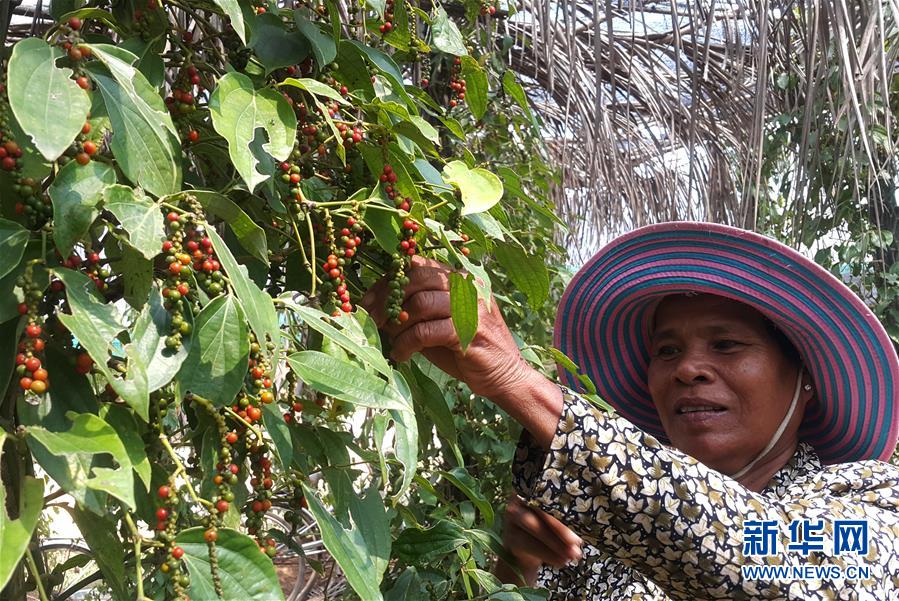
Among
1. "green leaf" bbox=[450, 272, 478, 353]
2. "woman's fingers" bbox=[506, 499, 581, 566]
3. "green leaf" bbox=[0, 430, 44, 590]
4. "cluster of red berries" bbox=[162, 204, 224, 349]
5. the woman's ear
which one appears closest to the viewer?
"green leaf" bbox=[0, 430, 44, 590]

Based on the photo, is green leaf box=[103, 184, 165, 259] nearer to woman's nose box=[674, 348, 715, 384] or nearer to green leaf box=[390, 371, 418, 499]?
green leaf box=[390, 371, 418, 499]

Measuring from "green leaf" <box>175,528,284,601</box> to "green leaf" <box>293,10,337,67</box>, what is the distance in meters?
0.37

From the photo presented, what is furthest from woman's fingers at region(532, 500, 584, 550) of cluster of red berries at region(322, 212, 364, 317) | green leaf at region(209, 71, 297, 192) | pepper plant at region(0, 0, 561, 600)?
green leaf at region(209, 71, 297, 192)

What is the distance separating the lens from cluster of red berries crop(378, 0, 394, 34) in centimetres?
86

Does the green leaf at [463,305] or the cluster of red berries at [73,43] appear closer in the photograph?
the cluster of red berries at [73,43]

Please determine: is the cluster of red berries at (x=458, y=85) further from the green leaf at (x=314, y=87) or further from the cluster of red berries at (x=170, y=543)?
the cluster of red berries at (x=170, y=543)

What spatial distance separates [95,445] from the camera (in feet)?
1.77

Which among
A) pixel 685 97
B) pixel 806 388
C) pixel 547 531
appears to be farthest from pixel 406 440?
pixel 685 97

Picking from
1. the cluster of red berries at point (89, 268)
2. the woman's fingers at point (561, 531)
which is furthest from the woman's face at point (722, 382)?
the cluster of red berries at point (89, 268)

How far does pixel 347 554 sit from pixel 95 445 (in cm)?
22

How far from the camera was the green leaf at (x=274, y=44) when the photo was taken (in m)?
0.74

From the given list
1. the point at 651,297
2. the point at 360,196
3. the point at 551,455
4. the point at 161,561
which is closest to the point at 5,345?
the point at 161,561

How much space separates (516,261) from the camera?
0.95 m

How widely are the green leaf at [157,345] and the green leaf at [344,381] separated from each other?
3.0 inches
